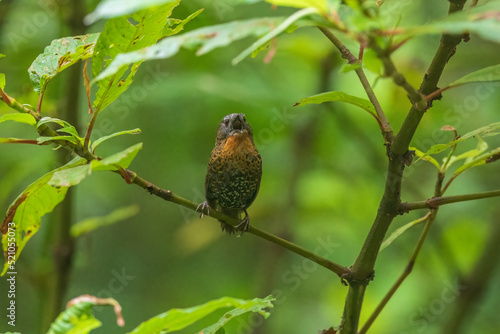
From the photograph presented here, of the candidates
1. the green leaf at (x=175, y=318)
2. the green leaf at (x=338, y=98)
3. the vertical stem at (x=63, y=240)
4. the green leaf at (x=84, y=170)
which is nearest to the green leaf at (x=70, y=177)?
the green leaf at (x=84, y=170)

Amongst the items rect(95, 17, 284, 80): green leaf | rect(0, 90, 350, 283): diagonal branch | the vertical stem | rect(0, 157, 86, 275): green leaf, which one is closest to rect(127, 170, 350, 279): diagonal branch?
rect(0, 90, 350, 283): diagonal branch

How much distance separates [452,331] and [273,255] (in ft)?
5.94

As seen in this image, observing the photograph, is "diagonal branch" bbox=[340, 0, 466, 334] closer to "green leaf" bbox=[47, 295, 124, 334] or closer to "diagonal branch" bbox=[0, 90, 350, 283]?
"diagonal branch" bbox=[0, 90, 350, 283]

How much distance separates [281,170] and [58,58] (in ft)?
13.0

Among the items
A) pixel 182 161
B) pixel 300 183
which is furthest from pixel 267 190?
pixel 182 161

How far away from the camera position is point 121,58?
1.15m

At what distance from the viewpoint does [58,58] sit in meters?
1.87

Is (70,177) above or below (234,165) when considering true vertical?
above

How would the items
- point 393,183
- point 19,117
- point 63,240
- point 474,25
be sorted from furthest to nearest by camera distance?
1. point 63,240
2. point 393,183
3. point 19,117
4. point 474,25

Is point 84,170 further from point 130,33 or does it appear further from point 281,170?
point 281,170

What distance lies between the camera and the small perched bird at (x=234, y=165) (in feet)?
11.5

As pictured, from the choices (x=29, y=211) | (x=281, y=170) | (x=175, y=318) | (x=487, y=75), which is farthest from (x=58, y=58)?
(x=281, y=170)

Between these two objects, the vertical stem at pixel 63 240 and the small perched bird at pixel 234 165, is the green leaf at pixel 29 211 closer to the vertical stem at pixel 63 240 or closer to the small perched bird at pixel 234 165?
the vertical stem at pixel 63 240

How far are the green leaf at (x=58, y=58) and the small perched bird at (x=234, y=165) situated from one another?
1648 millimetres
